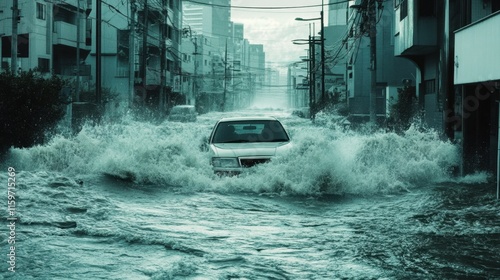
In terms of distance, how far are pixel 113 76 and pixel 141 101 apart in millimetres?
6587

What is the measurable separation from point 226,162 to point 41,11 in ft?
104

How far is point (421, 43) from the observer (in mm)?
25672

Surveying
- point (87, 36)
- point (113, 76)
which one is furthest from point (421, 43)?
point (113, 76)

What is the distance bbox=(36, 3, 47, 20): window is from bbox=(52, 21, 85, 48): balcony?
1777mm

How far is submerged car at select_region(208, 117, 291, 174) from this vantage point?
1370cm

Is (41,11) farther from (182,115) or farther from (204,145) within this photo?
(204,145)

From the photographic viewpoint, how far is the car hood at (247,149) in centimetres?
1380

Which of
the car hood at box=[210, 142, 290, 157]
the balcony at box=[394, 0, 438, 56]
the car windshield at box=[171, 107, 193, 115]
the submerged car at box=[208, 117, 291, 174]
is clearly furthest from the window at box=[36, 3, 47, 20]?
the car hood at box=[210, 142, 290, 157]

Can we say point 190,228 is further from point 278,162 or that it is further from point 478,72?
point 478,72

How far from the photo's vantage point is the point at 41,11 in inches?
1646

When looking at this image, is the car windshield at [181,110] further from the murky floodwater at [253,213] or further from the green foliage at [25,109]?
the murky floodwater at [253,213]

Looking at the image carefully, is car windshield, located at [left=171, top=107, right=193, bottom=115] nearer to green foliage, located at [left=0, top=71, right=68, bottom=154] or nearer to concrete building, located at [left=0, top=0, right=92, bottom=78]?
concrete building, located at [left=0, top=0, right=92, bottom=78]

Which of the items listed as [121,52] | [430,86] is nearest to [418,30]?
[430,86]

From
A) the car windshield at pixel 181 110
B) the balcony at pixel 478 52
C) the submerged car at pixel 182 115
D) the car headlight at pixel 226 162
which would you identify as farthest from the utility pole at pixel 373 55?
the car windshield at pixel 181 110
